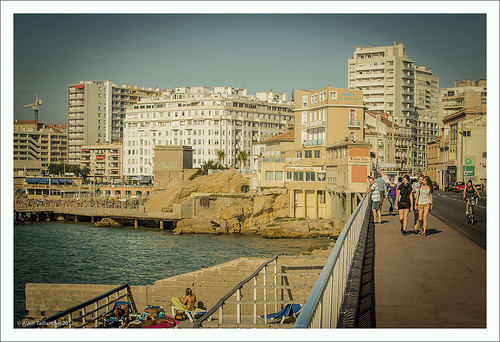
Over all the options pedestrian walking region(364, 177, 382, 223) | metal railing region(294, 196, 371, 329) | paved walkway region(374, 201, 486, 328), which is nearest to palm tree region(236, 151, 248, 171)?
pedestrian walking region(364, 177, 382, 223)

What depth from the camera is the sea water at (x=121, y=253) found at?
3853cm

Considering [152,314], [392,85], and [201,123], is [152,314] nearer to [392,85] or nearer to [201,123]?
[392,85]

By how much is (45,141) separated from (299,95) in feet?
361

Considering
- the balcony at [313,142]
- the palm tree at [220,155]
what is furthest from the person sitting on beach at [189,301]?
the palm tree at [220,155]

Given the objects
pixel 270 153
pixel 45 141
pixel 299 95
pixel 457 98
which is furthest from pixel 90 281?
pixel 45 141

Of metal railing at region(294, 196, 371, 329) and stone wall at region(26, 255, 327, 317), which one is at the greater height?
metal railing at region(294, 196, 371, 329)

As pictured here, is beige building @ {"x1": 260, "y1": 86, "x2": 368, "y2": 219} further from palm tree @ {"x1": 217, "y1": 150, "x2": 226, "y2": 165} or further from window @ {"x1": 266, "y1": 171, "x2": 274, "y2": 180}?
palm tree @ {"x1": 217, "y1": 150, "x2": 226, "y2": 165}

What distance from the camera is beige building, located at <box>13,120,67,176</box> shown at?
144 metres

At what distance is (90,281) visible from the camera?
37.2 metres

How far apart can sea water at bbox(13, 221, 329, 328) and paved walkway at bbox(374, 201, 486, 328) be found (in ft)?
64.1

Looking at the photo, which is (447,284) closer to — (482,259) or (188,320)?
(482,259)

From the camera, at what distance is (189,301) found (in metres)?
20.6

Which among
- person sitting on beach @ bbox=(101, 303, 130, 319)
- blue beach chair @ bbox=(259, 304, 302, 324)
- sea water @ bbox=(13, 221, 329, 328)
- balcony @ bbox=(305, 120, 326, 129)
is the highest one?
balcony @ bbox=(305, 120, 326, 129)

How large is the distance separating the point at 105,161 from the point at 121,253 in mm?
101436
